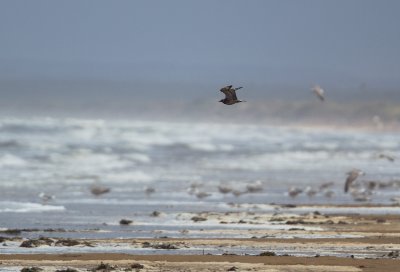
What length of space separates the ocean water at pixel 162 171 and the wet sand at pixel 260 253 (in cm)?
233

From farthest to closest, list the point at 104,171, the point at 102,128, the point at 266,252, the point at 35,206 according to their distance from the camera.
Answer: the point at 102,128
the point at 104,171
the point at 35,206
the point at 266,252

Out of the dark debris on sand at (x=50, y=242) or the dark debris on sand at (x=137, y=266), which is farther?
the dark debris on sand at (x=50, y=242)

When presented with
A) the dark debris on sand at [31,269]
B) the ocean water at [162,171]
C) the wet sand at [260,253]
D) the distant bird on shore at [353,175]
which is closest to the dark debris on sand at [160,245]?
the wet sand at [260,253]

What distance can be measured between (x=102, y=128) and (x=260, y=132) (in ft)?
40.5

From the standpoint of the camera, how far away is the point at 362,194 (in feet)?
122

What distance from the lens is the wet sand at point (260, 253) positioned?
20.3 metres

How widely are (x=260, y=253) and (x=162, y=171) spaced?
26.9m

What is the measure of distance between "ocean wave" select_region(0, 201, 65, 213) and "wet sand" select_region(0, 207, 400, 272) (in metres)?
6.22

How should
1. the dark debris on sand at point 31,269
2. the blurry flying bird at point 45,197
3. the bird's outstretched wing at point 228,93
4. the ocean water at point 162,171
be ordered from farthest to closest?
the blurry flying bird at point 45,197
the ocean water at point 162,171
the bird's outstretched wing at point 228,93
the dark debris on sand at point 31,269

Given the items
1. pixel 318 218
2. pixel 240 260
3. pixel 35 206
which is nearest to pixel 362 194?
pixel 318 218

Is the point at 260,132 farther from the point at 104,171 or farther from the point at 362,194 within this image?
the point at 362,194

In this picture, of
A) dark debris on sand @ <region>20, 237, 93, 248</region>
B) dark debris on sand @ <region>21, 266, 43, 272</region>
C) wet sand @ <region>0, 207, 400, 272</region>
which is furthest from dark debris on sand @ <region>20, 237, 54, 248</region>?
dark debris on sand @ <region>21, 266, 43, 272</region>

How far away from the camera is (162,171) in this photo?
48.9 m

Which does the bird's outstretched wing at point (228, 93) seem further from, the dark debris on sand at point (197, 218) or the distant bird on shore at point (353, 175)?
the distant bird on shore at point (353, 175)
